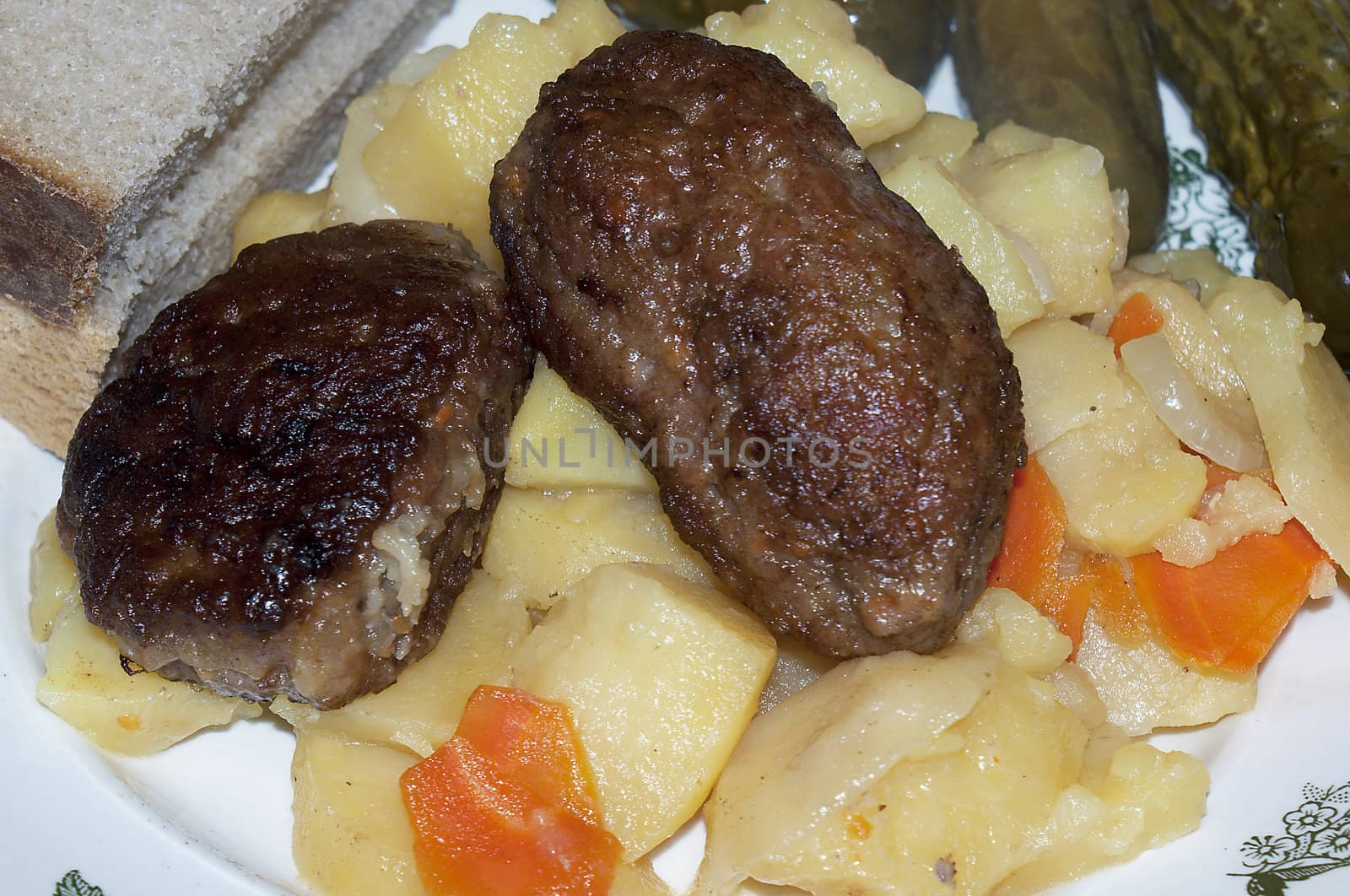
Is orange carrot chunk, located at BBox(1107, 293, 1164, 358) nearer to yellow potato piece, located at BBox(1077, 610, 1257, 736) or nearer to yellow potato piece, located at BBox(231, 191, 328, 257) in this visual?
yellow potato piece, located at BBox(1077, 610, 1257, 736)

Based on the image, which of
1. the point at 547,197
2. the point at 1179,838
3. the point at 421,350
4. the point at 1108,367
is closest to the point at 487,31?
the point at 547,197

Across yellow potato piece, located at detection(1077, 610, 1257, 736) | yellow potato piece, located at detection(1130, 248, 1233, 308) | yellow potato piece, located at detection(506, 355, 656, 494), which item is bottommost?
yellow potato piece, located at detection(1077, 610, 1257, 736)

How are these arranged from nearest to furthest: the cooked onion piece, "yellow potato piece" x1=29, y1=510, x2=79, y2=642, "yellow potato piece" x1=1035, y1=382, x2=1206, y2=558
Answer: "yellow potato piece" x1=1035, y1=382, x2=1206, y2=558 → the cooked onion piece → "yellow potato piece" x1=29, y1=510, x2=79, y2=642

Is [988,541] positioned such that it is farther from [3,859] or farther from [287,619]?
[3,859]

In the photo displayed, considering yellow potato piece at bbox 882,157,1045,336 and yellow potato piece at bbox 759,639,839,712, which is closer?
yellow potato piece at bbox 759,639,839,712

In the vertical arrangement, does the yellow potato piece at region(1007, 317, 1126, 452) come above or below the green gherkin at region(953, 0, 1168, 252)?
below

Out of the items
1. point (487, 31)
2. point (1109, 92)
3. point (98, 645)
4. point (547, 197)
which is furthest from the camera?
point (1109, 92)

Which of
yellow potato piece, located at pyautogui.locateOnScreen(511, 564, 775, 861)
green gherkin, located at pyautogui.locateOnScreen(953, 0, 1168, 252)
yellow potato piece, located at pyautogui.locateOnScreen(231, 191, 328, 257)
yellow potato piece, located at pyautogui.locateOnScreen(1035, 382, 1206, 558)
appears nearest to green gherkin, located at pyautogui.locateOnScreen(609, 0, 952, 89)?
green gherkin, located at pyautogui.locateOnScreen(953, 0, 1168, 252)

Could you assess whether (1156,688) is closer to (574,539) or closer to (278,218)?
(574,539)
